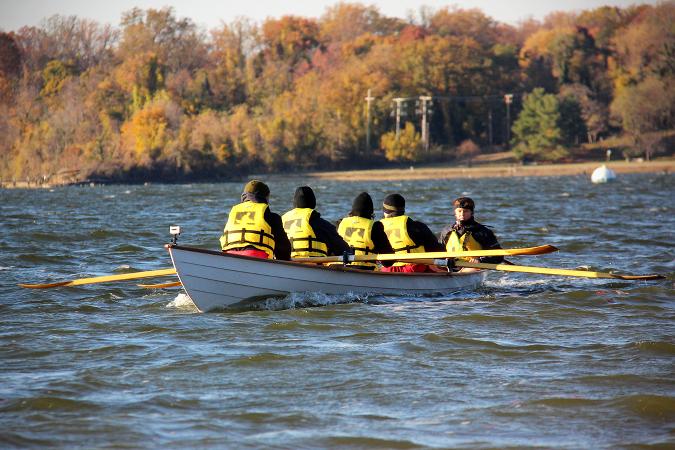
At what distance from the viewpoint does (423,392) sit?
10.3m

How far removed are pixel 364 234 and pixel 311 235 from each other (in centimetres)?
93

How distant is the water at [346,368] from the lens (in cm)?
905

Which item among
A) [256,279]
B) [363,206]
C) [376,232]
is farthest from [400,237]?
[256,279]

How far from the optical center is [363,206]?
16.4 metres

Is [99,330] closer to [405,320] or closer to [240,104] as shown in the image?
[405,320]

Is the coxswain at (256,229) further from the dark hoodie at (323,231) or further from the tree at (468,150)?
the tree at (468,150)

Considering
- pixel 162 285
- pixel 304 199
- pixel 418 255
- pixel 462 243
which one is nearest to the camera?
pixel 304 199

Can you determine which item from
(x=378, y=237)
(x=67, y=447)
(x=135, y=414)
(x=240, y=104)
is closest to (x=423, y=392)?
(x=135, y=414)

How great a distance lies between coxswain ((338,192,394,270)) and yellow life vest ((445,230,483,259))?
4.83ft

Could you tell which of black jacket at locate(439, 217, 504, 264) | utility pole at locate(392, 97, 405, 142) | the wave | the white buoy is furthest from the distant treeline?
the wave

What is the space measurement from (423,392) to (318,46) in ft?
454

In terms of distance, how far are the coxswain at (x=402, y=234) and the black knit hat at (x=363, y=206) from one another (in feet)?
0.96

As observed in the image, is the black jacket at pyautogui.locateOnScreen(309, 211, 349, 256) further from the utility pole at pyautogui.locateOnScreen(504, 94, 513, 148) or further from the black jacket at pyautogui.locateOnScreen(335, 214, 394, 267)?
the utility pole at pyautogui.locateOnScreen(504, 94, 513, 148)

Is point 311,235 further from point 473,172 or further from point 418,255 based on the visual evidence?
point 473,172
